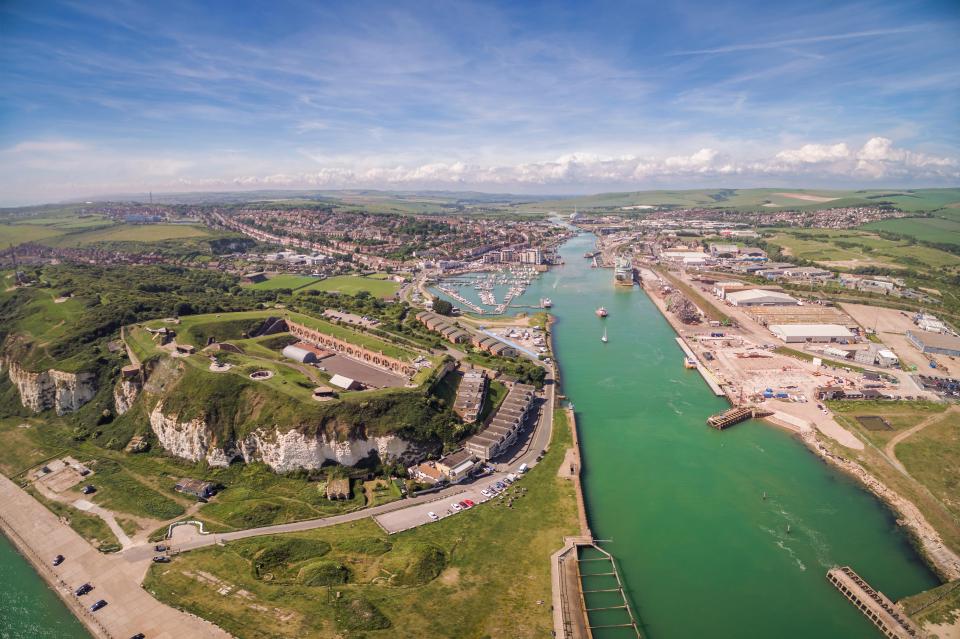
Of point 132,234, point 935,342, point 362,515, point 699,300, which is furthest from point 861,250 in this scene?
point 132,234

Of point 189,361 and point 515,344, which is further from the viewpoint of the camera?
point 515,344

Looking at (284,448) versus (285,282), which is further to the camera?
(285,282)

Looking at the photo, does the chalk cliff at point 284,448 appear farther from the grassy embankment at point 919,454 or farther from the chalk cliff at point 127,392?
the grassy embankment at point 919,454

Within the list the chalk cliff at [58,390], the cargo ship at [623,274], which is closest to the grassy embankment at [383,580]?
the chalk cliff at [58,390]

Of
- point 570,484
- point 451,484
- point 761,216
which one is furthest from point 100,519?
point 761,216

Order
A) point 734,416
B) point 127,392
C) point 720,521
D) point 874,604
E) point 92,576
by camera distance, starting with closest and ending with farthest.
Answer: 1. point 874,604
2. point 92,576
3. point 720,521
4. point 127,392
5. point 734,416

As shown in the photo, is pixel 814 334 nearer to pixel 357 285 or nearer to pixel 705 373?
pixel 705 373

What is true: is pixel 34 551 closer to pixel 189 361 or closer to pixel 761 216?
pixel 189 361
